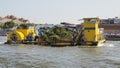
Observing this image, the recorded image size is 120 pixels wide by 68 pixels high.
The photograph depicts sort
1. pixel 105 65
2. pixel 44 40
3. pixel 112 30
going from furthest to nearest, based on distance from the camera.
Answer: pixel 112 30 → pixel 44 40 → pixel 105 65

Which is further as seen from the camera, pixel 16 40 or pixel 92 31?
pixel 16 40

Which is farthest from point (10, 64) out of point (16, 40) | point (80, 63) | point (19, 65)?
point (16, 40)

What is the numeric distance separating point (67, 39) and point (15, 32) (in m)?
7.61

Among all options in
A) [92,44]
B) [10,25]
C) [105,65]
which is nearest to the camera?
[105,65]

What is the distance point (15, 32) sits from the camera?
150ft

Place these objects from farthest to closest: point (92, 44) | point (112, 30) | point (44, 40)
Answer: point (112, 30)
point (44, 40)
point (92, 44)

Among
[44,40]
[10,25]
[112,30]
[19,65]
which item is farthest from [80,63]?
[10,25]

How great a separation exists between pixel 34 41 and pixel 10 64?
67.6 feet

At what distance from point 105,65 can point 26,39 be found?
23.6 metres

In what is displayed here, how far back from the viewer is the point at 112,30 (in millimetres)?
99312

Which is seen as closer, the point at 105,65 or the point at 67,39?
the point at 105,65

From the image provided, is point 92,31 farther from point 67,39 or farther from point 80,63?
point 80,63

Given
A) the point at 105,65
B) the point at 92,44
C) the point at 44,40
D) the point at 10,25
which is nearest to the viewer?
the point at 105,65

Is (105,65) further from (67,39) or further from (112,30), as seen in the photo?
(112,30)
